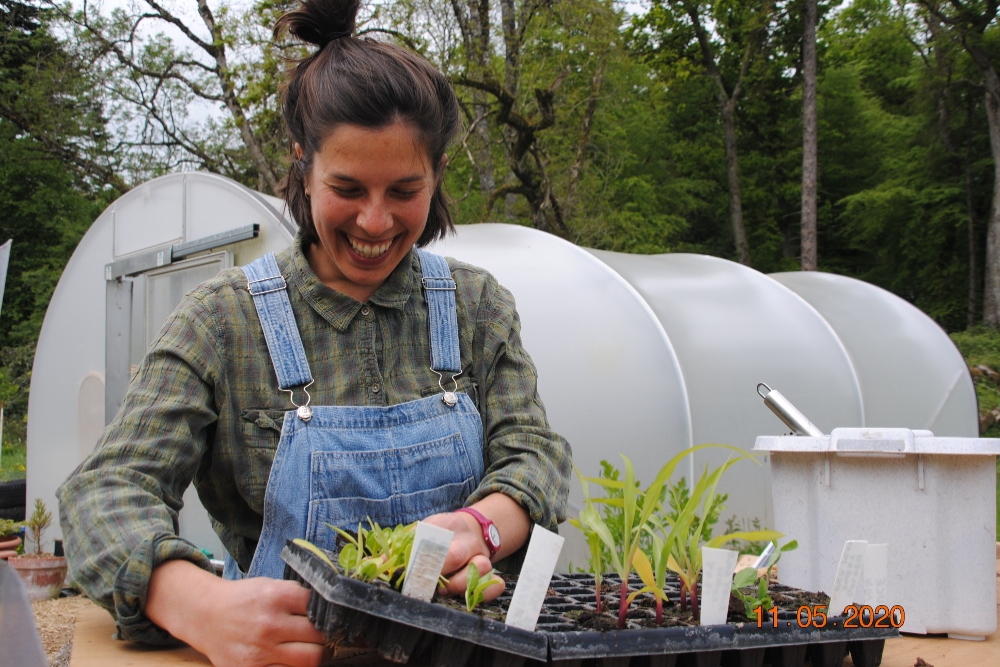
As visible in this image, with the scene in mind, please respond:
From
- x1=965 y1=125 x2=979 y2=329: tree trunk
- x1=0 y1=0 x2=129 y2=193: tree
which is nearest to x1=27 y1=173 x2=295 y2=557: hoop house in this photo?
x1=0 y1=0 x2=129 y2=193: tree

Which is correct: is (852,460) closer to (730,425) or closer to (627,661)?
(627,661)

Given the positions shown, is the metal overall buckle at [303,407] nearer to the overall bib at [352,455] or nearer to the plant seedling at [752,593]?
the overall bib at [352,455]

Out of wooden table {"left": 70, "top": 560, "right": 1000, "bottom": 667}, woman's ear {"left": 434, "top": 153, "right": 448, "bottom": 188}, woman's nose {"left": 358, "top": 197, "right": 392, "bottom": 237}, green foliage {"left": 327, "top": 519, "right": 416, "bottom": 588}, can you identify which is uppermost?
woman's ear {"left": 434, "top": 153, "right": 448, "bottom": 188}

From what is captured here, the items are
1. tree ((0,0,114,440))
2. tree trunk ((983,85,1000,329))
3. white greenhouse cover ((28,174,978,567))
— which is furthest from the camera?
tree trunk ((983,85,1000,329))

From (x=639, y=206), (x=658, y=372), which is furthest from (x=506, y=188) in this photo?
(x=639, y=206)

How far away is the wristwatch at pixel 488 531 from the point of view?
5.00 feet

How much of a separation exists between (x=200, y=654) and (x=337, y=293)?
2.22ft

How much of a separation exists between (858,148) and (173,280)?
20.8 metres

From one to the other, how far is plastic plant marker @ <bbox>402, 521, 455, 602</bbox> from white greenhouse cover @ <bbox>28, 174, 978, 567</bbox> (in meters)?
4.05

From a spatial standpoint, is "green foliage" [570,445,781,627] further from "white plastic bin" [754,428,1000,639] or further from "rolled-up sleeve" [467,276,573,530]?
"white plastic bin" [754,428,1000,639]

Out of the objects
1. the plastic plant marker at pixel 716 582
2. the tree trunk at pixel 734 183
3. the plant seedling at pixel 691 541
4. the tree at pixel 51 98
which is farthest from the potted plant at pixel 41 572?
the tree trunk at pixel 734 183

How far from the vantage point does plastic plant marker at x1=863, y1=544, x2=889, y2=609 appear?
138 centimetres

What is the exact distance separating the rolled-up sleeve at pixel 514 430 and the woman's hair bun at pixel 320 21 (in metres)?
0.58

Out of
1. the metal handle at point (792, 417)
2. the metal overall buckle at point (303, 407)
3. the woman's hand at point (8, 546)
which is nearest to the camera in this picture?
the metal overall buckle at point (303, 407)
